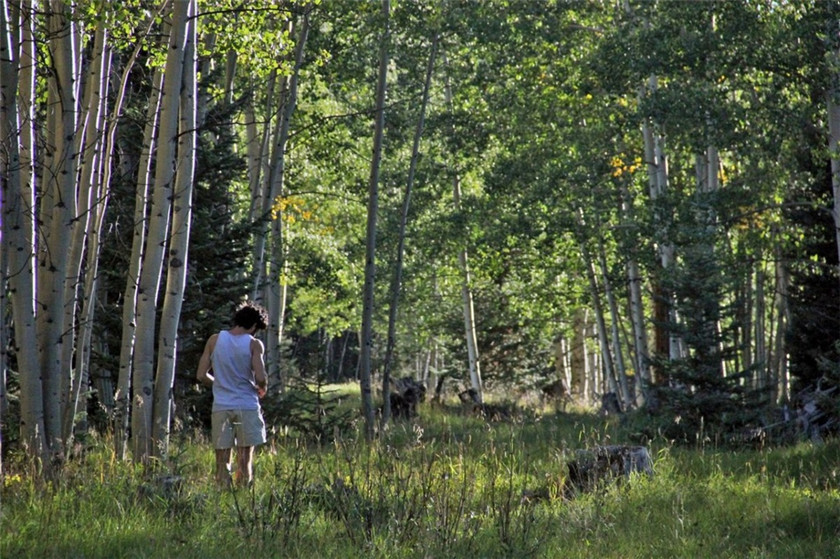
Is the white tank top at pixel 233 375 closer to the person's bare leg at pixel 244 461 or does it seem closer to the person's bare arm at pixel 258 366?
the person's bare arm at pixel 258 366

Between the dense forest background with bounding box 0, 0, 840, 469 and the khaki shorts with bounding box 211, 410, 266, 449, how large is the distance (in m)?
0.51

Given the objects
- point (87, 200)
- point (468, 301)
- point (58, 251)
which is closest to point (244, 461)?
point (58, 251)

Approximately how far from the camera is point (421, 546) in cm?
566

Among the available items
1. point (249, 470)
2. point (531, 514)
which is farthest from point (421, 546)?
point (249, 470)

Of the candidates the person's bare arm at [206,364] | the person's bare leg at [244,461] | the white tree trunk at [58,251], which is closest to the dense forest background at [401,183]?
the white tree trunk at [58,251]

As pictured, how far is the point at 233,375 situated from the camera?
7.88 metres

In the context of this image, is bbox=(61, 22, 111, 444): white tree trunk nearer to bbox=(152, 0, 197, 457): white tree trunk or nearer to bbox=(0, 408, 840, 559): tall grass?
bbox=(152, 0, 197, 457): white tree trunk

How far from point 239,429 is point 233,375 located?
444 millimetres

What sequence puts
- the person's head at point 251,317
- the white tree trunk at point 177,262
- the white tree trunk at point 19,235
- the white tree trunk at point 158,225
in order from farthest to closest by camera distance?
the white tree trunk at point 177,262, the person's head at point 251,317, the white tree trunk at point 158,225, the white tree trunk at point 19,235

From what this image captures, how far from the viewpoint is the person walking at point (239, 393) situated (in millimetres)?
7812

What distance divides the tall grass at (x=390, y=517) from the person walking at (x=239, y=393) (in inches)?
13.7

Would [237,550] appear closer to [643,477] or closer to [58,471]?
[58,471]

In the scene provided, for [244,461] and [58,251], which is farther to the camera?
[244,461]

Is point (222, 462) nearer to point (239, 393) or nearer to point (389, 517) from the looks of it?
point (239, 393)
